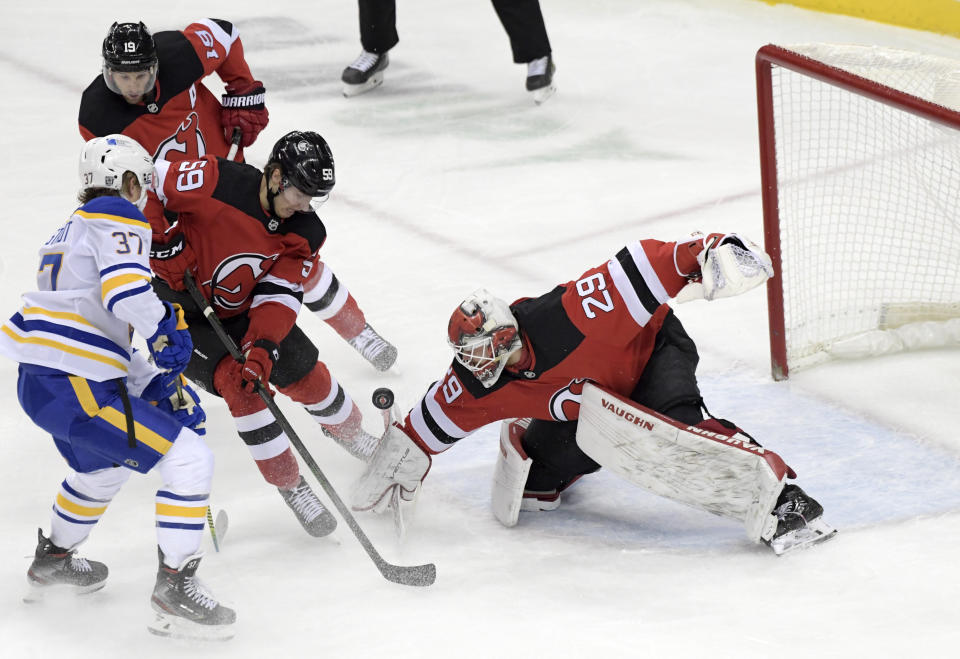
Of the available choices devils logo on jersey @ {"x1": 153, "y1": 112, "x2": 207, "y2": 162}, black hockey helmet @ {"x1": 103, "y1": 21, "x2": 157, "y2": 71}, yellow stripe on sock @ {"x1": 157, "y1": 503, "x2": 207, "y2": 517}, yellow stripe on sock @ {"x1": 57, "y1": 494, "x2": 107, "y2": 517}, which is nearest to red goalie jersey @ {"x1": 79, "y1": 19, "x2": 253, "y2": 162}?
devils logo on jersey @ {"x1": 153, "y1": 112, "x2": 207, "y2": 162}

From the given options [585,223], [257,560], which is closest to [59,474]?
[257,560]

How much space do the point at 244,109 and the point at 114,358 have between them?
4.36 feet

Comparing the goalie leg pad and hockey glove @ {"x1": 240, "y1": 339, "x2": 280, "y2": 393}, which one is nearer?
hockey glove @ {"x1": 240, "y1": 339, "x2": 280, "y2": 393}

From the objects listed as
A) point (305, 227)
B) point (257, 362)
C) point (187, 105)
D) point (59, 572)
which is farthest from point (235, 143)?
point (59, 572)

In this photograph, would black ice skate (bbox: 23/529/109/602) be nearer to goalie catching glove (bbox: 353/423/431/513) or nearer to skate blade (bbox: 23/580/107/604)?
skate blade (bbox: 23/580/107/604)

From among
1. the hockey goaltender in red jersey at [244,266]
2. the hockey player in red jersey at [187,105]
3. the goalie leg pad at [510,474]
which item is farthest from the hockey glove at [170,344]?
the hockey player in red jersey at [187,105]

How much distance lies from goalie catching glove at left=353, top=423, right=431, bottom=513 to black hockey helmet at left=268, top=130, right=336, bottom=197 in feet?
1.83

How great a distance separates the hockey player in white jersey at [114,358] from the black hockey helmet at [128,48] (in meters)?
0.74

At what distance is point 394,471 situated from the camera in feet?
9.10

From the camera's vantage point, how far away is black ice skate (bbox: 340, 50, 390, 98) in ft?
19.5

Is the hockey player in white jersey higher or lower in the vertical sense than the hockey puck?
higher

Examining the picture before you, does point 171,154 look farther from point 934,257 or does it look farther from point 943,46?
point 943,46

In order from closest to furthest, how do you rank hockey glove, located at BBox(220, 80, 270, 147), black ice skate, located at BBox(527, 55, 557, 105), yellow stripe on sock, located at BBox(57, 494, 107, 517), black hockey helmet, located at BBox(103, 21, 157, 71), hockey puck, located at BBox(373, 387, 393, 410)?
yellow stripe on sock, located at BBox(57, 494, 107, 517) → hockey puck, located at BBox(373, 387, 393, 410) → black hockey helmet, located at BBox(103, 21, 157, 71) → hockey glove, located at BBox(220, 80, 270, 147) → black ice skate, located at BBox(527, 55, 557, 105)

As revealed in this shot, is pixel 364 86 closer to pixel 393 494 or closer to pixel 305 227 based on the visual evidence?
pixel 305 227
